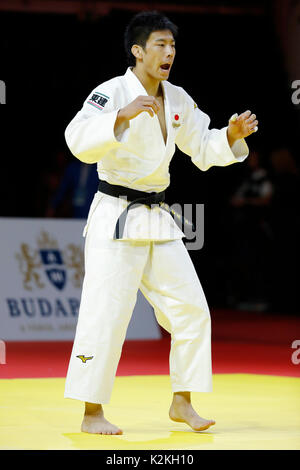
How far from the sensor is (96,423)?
332 cm

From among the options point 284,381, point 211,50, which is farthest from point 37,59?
point 284,381

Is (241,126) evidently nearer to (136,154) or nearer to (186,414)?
(136,154)

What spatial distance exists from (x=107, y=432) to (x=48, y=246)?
389cm

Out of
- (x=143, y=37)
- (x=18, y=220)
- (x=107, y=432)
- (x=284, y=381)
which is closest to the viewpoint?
(x=107, y=432)

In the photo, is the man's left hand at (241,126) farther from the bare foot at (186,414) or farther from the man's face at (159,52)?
the bare foot at (186,414)

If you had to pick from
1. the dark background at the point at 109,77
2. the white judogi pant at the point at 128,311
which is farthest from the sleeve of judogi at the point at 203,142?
the dark background at the point at 109,77

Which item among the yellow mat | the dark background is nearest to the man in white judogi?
the yellow mat

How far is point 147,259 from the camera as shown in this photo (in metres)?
3.51

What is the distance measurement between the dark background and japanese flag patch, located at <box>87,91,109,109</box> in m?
6.57

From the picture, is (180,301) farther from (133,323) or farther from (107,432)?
(133,323)

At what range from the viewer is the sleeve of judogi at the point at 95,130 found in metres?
3.21

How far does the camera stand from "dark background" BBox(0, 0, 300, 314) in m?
10.3

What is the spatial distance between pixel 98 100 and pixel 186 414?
4.13ft

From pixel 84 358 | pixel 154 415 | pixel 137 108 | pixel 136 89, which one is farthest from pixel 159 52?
pixel 154 415
